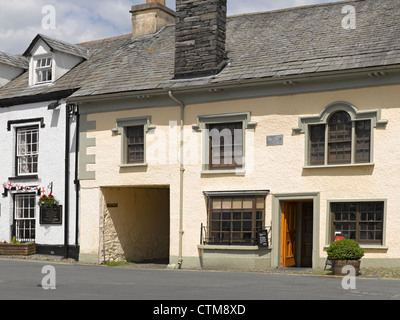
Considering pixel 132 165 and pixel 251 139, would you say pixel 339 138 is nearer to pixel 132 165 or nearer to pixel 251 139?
pixel 251 139

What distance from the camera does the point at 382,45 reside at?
19.9 metres

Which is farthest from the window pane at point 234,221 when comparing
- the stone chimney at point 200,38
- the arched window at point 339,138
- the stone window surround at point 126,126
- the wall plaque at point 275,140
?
the stone chimney at point 200,38

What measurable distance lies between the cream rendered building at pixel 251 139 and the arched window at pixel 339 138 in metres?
0.03

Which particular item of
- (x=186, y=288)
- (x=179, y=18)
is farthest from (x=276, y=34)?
(x=186, y=288)

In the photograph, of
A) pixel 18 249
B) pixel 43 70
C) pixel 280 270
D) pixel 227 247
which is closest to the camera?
pixel 280 270

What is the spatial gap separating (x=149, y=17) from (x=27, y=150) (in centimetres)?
704

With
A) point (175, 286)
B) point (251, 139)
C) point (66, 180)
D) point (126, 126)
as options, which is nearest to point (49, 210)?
point (66, 180)

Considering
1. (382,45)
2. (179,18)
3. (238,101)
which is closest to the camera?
(382,45)

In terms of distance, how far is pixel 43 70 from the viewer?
26781 mm

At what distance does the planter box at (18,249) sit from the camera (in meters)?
24.6

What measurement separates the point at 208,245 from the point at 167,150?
3307mm

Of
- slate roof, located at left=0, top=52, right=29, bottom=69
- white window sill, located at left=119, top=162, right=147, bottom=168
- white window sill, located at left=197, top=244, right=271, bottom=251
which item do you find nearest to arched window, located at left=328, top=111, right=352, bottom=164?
white window sill, located at left=197, top=244, right=271, bottom=251

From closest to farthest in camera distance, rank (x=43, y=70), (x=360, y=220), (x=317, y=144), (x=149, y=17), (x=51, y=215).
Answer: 1. (x=360, y=220)
2. (x=317, y=144)
3. (x=51, y=215)
4. (x=43, y=70)
5. (x=149, y=17)

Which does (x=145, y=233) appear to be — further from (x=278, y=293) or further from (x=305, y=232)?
(x=278, y=293)
